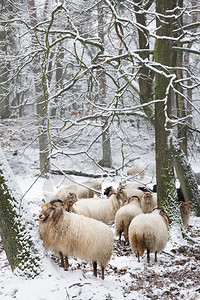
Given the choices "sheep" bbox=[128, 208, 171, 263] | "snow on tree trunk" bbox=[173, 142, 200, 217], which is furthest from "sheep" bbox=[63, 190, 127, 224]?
"sheep" bbox=[128, 208, 171, 263]

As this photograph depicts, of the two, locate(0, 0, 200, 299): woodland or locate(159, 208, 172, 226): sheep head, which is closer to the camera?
locate(0, 0, 200, 299): woodland

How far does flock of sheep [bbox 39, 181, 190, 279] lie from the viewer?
462 cm

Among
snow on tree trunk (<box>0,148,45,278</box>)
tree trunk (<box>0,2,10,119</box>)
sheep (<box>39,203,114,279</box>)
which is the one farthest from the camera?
tree trunk (<box>0,2,10,119</box>)

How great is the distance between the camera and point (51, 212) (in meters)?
4.72

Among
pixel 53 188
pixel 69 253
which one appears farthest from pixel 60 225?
pixel 53 188

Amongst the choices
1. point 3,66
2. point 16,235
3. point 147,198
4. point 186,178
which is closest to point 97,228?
point 16,235

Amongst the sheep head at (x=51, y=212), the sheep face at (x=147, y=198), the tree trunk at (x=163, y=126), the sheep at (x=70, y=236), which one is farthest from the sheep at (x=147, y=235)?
the sheep face at (x=147, y=198)

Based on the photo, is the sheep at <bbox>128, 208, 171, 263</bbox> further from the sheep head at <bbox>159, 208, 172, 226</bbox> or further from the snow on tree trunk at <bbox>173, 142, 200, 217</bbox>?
the snow on tree trunk at <bbox>173, 142, 200, 217</bbox>

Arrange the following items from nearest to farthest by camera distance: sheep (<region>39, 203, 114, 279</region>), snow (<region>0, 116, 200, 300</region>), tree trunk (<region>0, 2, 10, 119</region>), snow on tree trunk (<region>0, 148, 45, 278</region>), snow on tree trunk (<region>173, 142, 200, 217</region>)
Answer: snow (<region>0, 116, 200, 300</region>), snow on tree trunk (<region>0, 148, 45, 278</region>), sheep (<region>39, 203, 114, 279</region>), tree trunk (<region>0, 2, 10, 119</region>), snow on tree trunk (<region>173, 142, 200, 217</region>)

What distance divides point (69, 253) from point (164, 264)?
237 centimetres

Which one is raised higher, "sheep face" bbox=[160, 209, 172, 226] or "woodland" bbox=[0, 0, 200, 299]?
"woodland" bbox=[0, 0, 200, 299]

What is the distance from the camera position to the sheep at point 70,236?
180 inches

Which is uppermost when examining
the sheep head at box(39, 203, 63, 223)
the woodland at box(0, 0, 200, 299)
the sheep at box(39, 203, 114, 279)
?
the woodland at box(0, 0, 200, 299)

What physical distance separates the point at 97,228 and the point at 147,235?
1458 mm
